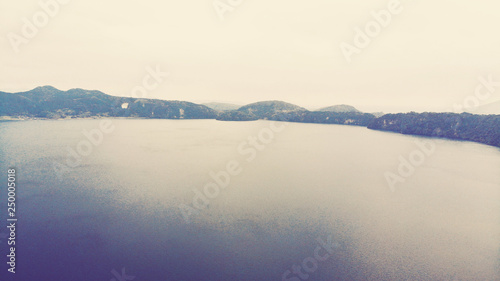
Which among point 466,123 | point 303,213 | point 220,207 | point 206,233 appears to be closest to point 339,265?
point 303,213

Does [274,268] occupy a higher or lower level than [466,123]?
lower

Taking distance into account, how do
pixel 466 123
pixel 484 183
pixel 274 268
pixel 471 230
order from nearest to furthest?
pixel 274 268 < pixel 471 230 < pixel 484 183 < pixel 466 123

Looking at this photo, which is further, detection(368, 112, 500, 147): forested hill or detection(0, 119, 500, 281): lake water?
detection(368, 112, 500, 147): forested hill

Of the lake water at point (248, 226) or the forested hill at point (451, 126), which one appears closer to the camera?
the lake water at point (248, 226)

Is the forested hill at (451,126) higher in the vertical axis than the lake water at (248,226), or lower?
higher

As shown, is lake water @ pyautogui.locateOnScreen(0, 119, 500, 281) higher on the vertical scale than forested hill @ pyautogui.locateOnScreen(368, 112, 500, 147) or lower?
lower

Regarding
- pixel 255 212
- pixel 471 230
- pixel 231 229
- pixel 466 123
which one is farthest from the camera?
pixel 466 123

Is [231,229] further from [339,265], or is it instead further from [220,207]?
[339,265]

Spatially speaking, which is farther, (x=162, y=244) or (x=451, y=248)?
(x=451, y=248)
